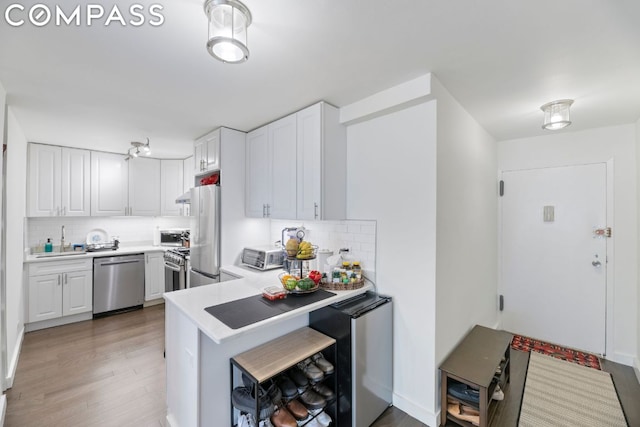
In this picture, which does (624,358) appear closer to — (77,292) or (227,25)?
(227,25)

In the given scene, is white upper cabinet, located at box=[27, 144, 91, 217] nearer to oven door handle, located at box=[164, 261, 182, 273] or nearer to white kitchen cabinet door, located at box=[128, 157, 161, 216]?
white kitchen cabinet door, located at box=[128, 157, 161, 216]

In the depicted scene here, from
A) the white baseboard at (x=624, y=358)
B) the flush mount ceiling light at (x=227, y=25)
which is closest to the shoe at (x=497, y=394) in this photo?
the white baseboard at (x=624, y=358)

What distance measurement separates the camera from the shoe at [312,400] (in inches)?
64.5

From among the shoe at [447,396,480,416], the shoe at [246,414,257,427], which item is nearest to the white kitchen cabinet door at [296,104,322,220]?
the shoe at [246,414,257,427]

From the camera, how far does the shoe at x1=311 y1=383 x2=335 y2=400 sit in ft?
5.61

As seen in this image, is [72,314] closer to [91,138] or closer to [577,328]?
[91,138]

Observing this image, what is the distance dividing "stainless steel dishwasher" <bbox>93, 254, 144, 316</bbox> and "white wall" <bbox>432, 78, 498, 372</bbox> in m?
4.13

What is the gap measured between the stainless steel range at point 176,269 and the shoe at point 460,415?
310 cm

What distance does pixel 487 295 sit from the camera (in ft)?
9.84

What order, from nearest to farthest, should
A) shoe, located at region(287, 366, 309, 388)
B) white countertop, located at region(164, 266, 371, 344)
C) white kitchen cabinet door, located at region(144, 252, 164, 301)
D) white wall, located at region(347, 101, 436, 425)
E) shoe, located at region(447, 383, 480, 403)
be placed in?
white countertop, located at region(164, 266, 371, 344), shoe, located at region(287, 366, 309, 388), shoe, located at region(447, 383, 480, 403), white wall, located at region(347, 101, 436, 425), white kitchen cabinet door, located at region(144, 252, 164, 301)

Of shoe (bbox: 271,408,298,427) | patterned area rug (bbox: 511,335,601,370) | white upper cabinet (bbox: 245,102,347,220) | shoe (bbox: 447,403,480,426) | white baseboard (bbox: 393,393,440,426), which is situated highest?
white upper cabinet (bbox: 245,102,347,220)

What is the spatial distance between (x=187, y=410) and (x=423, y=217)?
6.38 ft

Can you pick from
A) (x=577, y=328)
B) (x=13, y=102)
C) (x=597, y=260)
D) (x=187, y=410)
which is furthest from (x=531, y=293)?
(x=13, y=102)

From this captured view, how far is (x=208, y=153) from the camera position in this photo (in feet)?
10.3
